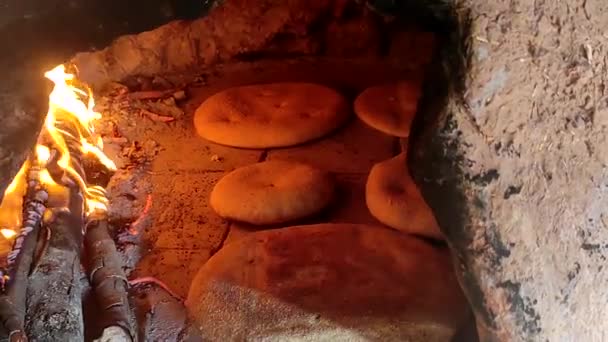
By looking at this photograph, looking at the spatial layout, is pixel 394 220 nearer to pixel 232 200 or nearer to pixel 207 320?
pixel 232 200

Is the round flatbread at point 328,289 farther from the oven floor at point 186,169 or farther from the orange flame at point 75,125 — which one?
the orange flame at point 75,125

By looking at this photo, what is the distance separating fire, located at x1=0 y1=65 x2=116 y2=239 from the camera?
62.7 inches

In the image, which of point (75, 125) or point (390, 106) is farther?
point (390, 106)

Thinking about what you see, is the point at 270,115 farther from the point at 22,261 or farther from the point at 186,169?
the point at 22,261

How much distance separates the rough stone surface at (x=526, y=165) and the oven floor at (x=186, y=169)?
0.63m

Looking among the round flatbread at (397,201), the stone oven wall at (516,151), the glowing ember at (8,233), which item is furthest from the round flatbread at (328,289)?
the glowing ember at (8,233)

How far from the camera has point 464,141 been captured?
114 centimetres

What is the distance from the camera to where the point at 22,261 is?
4.72ft

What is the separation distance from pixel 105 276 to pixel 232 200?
0.36 meters

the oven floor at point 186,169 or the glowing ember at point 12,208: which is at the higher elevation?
the glowing ember at point 12,208

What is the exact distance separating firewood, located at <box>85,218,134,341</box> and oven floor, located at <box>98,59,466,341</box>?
0.07 m

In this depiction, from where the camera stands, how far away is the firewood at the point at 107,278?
1.41 meters

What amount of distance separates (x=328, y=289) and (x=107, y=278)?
17.5 inches

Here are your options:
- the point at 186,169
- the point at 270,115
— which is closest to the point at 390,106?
the point at 270,115
